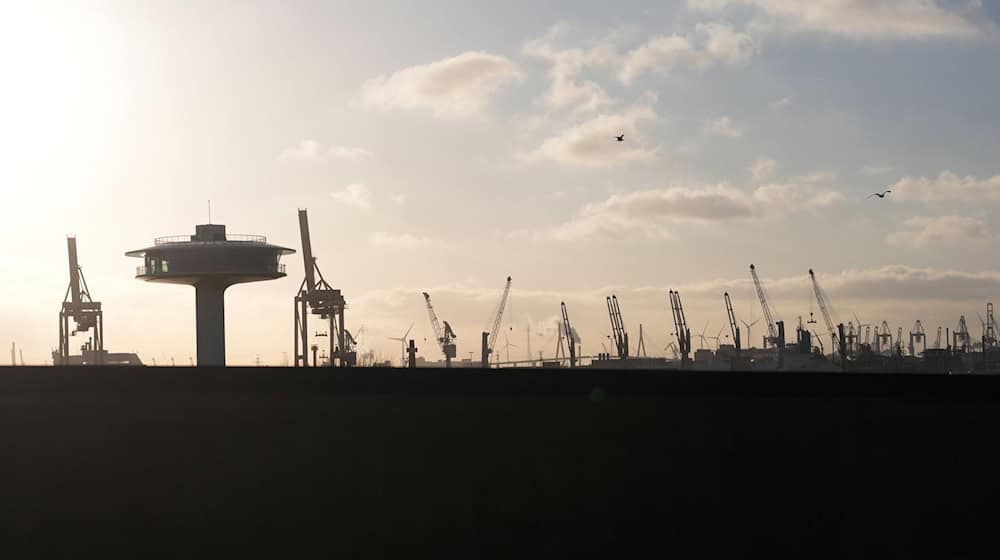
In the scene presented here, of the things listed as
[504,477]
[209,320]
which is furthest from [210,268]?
[504,477]

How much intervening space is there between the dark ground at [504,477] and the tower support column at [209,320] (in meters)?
81.6

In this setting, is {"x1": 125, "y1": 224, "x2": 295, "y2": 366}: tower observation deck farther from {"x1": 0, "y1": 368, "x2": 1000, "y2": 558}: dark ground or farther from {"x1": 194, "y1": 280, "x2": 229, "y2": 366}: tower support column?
{"x1": 0, "y1": 368, "x2": 1000, "y2": 558}: dark ground

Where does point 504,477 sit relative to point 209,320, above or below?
below

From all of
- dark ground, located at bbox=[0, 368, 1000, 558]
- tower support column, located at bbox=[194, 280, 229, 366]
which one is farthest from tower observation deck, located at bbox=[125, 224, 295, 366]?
dark ground, located at bbox=[0, 368, 1000, 558]

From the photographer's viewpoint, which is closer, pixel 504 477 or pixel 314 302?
pixel 504 477

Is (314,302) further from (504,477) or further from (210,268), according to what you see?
(504,477)

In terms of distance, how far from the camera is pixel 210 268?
117 m

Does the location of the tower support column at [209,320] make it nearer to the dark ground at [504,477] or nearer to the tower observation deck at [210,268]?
the tower observation deck at [210,268]

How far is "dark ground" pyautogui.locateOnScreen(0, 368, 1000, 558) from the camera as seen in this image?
55.7 ft

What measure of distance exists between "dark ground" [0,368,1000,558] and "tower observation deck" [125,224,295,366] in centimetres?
7857

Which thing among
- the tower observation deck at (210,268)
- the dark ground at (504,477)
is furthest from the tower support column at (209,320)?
the dark ground at (504,477)

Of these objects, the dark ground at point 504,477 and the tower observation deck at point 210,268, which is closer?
the dark ground at point 504,477

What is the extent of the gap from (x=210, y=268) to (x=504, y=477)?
9917cm

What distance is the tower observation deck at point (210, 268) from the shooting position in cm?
11719
